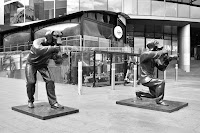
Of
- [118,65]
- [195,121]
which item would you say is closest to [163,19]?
[118,65]

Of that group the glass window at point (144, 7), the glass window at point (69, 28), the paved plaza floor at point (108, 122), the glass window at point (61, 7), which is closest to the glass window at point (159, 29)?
the glass window at point (144, 7)

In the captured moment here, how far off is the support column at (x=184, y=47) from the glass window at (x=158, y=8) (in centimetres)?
454

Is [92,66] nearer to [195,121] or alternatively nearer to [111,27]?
[111,27]

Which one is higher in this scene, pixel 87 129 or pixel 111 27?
pixel 111 27

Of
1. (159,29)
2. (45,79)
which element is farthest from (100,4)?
(45,79)

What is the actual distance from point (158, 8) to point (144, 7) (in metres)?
2.03

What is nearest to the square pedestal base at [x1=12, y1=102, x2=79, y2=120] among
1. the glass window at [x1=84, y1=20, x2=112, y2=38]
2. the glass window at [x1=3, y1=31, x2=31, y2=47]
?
the glass window at [x1=84, y1=20, x2=112, y2=38]

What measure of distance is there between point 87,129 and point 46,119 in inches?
45.9

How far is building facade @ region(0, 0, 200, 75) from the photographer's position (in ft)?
79.5

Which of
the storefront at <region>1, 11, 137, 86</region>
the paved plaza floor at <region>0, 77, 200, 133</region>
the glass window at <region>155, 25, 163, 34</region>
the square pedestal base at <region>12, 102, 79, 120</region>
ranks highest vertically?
the glass window at <region>155, 25, 163, 34</region>

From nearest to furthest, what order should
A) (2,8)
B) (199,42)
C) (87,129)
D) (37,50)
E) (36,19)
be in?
(87,129)
(37,50)
(36,19)
(2,8)
(199,42)

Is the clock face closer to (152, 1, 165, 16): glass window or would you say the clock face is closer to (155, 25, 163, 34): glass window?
(152, 1, 165, 16): glass window

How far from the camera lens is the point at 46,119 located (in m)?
4.75

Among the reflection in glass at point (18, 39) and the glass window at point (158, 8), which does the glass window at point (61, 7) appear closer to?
the reflection in glass at point (18, 39)
